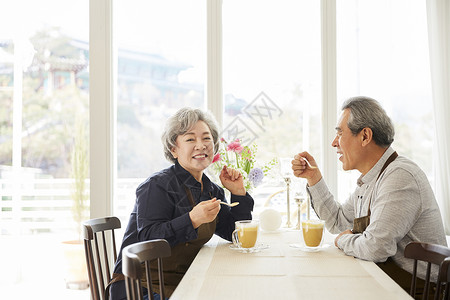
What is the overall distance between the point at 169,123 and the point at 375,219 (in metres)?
1.00

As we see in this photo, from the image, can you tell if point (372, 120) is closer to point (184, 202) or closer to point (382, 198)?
point (382, 198)

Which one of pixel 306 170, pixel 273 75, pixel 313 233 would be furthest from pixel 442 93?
pixel 313 233

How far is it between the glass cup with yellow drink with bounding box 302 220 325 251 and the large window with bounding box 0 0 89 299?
6.32 feet

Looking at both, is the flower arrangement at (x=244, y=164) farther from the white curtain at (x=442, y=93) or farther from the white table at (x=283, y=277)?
the white curtain at (x=442, y=93)

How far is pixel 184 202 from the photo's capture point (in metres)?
2.06

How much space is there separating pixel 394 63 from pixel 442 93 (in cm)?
36

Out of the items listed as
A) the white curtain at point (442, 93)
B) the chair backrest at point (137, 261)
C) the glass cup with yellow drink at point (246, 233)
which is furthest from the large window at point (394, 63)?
the chair backrest at point (137, 261)

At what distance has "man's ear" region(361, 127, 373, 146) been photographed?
6.74ft

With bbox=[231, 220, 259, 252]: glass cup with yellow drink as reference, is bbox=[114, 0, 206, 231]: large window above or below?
above

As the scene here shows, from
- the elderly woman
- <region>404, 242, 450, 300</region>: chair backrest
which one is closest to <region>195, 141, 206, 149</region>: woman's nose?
the elderly woman

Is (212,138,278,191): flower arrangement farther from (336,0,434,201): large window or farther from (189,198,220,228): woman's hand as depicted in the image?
(336,0,434,201): large window

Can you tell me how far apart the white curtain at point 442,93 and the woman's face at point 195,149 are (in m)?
1.68

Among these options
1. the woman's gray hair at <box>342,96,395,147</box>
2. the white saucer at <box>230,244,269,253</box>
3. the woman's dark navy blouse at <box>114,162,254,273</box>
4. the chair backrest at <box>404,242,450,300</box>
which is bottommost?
the white saucer at <box>230,244,269,253</box>

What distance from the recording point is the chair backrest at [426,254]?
1.52 meters
